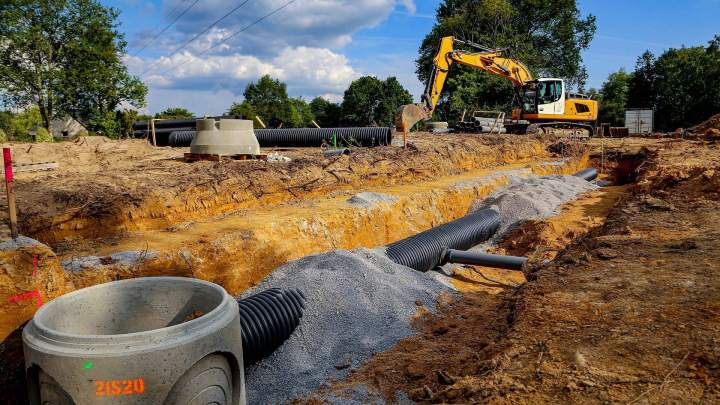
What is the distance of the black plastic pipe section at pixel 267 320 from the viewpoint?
475 centimetres

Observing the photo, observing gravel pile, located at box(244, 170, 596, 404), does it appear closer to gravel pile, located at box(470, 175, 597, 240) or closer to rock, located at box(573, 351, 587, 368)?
rock, located at box(573, 351, 587, 368)

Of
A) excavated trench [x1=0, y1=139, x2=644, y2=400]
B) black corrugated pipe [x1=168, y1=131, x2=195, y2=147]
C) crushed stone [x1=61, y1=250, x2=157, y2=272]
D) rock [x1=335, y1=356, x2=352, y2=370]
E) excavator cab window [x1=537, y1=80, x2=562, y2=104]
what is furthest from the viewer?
excavator cab window [x1=537, y1=80, x2=562, y2=104]

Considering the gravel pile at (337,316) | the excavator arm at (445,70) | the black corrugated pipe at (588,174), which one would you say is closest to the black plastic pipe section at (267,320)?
the gravel pile at (337,316)

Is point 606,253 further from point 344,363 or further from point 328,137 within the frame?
point 328,137

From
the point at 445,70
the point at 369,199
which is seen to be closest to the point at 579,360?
the point at 369,199

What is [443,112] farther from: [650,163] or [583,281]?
[583,281]

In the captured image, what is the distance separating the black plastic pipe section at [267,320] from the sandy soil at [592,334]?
0.89 meters

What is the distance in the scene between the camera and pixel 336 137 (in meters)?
16.9

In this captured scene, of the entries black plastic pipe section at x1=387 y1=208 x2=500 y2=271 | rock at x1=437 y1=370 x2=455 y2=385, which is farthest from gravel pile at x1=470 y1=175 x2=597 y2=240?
rock at x1=437 y1=370 x2=455 y2=385

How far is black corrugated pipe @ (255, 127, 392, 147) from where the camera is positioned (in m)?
16.9

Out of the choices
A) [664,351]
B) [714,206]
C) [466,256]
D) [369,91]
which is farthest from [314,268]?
[369,91]

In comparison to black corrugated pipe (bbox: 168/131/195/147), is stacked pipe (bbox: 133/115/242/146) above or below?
above

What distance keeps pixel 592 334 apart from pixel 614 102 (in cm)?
5805

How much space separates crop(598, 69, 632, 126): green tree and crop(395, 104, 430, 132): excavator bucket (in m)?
40.4
